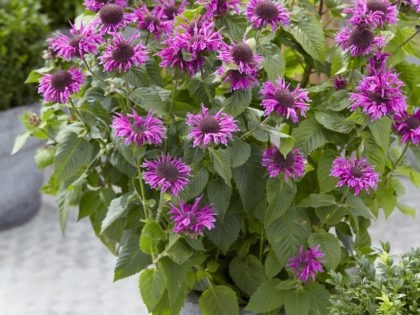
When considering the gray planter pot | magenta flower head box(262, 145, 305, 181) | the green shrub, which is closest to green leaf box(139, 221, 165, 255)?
magenta flower head box(262, 145, 305, 181)

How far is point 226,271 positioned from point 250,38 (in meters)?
0.52

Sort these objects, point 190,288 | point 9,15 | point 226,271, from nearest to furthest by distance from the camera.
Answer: point 190,288, point 226,271, point 9,15

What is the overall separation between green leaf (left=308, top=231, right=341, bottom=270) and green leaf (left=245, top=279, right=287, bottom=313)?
11 centimetres

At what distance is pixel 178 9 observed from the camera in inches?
57.8

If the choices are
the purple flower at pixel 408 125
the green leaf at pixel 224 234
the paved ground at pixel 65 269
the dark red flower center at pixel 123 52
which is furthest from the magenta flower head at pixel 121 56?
the paved ground at pixel 65 269

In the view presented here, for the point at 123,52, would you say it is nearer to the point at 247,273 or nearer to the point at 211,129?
the point at 211,129

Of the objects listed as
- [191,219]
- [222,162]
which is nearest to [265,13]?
[222,162]

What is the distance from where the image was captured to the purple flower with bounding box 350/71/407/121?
1197 millimetres

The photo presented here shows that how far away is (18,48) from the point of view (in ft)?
8.79

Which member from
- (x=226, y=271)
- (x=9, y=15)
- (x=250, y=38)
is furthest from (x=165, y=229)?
(x=9, y=15)

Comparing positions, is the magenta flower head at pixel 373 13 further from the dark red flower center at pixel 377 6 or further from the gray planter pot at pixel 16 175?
the gray planter pot at pixel 16 175

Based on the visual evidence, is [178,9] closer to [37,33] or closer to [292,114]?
→ [292,114]

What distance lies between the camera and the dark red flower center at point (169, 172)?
3.96 ft

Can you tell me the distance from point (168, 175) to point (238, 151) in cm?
12
